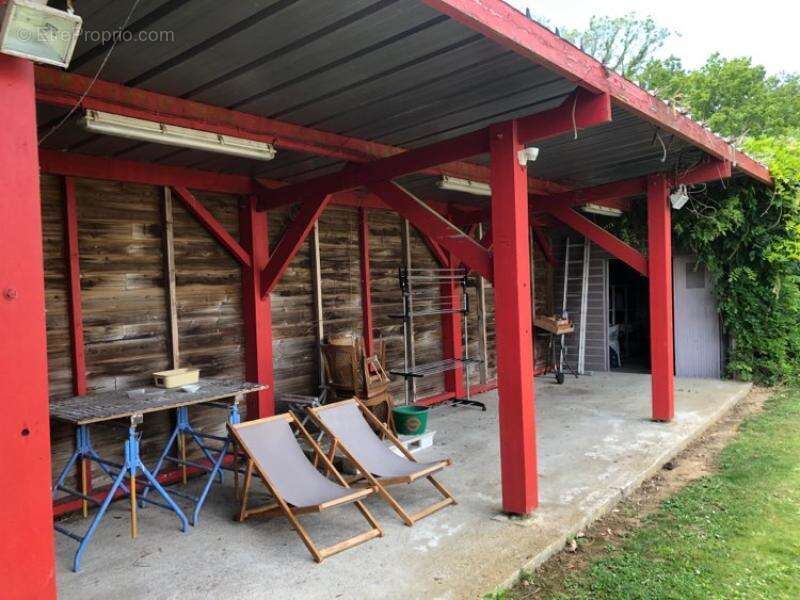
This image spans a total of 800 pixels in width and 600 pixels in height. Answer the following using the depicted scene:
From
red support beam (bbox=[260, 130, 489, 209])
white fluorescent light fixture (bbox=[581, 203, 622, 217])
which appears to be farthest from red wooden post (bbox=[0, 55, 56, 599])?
white fluorescent light fixture (bbox=[581, 203, 622, 217])

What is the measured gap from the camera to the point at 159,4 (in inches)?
89.2

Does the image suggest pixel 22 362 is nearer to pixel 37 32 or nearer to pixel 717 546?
→ pixel 37 32

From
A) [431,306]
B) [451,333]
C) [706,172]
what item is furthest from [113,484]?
[706,172]

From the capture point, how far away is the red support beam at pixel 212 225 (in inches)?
187

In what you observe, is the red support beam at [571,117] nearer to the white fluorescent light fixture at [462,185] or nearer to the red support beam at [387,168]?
the red support beam at [387,168]

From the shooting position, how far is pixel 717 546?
3176mm

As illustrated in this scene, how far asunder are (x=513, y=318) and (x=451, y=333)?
13.2ft

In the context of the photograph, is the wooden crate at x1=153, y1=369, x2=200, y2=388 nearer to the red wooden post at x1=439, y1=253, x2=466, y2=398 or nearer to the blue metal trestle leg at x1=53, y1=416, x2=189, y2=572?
the blue metal trestle leg at x1=53, y1=416, x2=189, y2=572

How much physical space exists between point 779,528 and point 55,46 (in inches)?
167

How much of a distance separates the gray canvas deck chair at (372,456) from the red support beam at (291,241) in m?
1.45

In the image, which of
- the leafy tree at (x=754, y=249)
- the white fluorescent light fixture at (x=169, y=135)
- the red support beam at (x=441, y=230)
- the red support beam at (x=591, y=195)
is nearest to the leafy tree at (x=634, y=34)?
the leafy tree at (x=754, y=249)

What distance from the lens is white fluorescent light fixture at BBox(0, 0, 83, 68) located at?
1.41m

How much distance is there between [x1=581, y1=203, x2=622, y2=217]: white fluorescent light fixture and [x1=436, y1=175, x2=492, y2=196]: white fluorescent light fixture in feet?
7.54

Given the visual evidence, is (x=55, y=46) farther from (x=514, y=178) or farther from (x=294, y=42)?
(x=514, y=178)
